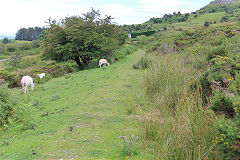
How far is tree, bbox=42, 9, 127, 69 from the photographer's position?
18.9 metres

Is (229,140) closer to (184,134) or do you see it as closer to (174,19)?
(184,134)

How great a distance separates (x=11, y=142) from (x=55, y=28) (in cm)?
1733

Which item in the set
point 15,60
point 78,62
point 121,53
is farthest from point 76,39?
point 15,60

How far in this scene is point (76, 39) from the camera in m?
19.0

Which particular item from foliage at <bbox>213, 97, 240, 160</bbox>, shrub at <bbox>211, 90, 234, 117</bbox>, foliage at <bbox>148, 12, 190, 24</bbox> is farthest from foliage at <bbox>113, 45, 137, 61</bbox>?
foliage at <bbox>148, 12, 190, 24</bbox>

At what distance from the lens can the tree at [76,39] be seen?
18859mm

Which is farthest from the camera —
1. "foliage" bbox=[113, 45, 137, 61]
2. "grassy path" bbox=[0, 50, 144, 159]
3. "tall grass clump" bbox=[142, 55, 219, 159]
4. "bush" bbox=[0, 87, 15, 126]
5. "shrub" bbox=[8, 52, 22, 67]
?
"shrub" bbox=[8, 52, 22, 67]

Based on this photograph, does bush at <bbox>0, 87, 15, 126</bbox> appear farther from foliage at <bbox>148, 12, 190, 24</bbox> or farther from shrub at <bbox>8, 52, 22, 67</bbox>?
foliage at <bbox>148, 12, 190, 24</bbox>

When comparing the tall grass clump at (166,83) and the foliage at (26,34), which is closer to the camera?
the tall grass clump at (166,83)

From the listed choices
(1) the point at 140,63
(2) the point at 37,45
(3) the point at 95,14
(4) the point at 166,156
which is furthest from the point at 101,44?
(2) the point at 37,45

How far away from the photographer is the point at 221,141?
82.4 inches

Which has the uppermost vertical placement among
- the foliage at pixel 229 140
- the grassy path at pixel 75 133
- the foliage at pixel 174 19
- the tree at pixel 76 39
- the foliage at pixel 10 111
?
the foliage at pixel 174 19

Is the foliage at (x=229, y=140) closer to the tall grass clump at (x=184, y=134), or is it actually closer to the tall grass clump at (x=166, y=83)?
the tall grass clump at (x=184, y=134)

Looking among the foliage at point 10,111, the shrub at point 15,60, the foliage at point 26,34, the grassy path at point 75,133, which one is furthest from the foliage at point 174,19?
the foliage at point 10,111
